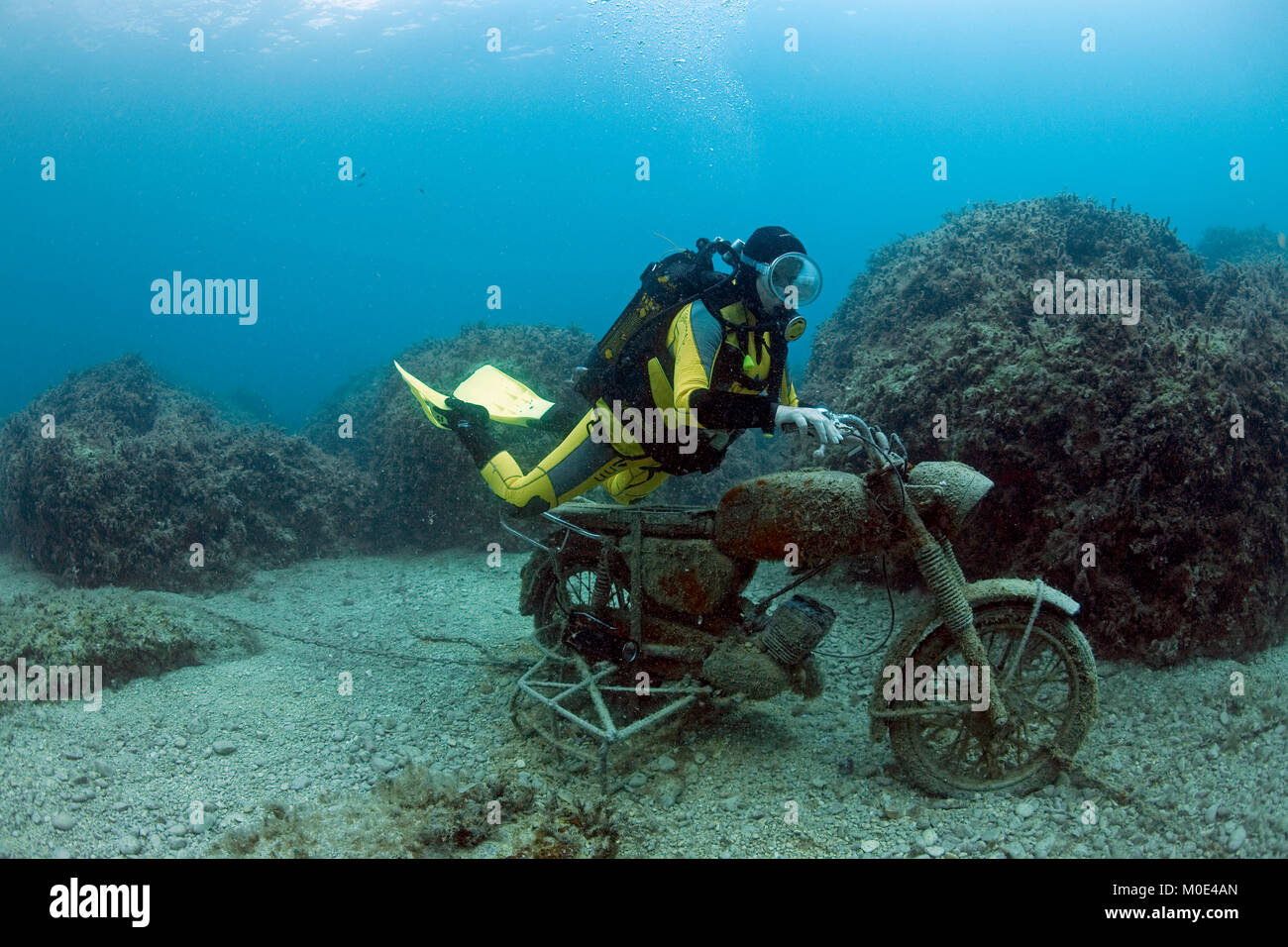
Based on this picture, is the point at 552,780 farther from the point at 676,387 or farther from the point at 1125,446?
the point at 1125,446

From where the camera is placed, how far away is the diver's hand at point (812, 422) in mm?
3172

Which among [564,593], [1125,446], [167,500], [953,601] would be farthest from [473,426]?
[167,500]

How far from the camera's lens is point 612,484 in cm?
462

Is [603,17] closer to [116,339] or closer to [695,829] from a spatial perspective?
[695,829]

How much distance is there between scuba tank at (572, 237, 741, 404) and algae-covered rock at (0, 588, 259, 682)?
3799 mm

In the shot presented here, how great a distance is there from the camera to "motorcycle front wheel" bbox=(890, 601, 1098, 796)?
3.29 meters

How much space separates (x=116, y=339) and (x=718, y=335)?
303 feet

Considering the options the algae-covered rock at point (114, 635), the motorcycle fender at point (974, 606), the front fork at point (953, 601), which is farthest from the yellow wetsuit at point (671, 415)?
the algae-covered rock at point (114, 635)

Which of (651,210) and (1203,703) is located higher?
(651,210)

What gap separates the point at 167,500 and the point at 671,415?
728cm

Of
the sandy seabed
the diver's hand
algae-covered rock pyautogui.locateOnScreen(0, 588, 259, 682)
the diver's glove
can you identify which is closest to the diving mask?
the diver's hand

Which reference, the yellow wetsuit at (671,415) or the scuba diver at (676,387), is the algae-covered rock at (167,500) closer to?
the scuba diver at (676,387)

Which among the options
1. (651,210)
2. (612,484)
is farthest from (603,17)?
(651,210)

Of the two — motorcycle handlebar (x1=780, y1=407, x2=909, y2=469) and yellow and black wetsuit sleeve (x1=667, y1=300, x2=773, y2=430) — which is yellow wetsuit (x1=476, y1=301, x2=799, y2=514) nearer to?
yellow and black wetsuit sleeve (x1=667, y1=300, x2=773, y2=430)
